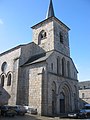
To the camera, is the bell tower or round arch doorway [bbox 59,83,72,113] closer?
round arch doorway [bbox 59,83,72,113]

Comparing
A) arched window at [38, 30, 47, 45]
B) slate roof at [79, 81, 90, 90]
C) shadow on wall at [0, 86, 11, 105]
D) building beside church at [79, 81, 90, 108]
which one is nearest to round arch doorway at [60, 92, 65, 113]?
shadow on wall at [0, 86, 11, 105]

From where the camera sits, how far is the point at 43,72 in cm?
2139

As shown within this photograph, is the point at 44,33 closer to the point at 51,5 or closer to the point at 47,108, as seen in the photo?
the point at 51,5

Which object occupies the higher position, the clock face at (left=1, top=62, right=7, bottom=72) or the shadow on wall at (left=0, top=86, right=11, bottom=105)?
the clock face at (left=1, top=62, right=7, bottom=72)

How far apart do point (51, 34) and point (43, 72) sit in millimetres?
8000

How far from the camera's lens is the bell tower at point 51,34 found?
25812 mm

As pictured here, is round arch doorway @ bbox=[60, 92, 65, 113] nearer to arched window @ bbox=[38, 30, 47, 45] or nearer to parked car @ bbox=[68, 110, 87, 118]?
parked car @ bbox=[68, 110, 87, 118]

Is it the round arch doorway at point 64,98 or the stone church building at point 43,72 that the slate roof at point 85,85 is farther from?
the round arch doorway at point 64,98

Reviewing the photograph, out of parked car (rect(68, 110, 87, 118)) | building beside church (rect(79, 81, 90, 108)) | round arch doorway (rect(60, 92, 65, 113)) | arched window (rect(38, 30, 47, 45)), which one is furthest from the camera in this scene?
building beside church (rect(79, 81, 90, 108))

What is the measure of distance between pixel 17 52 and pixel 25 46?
→ 1.82 m

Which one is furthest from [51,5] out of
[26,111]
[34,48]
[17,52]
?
[26,111]

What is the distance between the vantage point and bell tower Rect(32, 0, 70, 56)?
25.8m

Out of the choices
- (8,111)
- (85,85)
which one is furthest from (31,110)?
(85,85)

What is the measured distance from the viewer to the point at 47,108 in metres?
19.9
